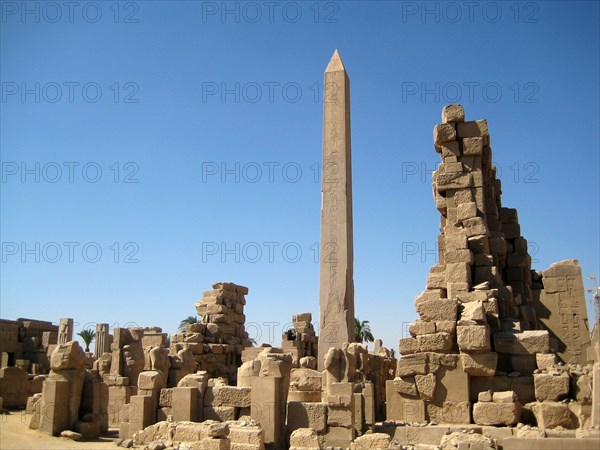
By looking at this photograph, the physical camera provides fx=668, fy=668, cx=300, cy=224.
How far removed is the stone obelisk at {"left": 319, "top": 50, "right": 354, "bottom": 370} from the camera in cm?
1603

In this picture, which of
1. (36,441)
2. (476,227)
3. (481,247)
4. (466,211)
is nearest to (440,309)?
(481,247)

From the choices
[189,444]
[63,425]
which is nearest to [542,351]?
[189,444]

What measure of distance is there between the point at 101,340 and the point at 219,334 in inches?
271

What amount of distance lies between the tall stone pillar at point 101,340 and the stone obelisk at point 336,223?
40.8 ft

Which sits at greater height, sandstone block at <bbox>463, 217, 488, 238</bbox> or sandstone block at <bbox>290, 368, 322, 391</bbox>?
sandstone block at <bbox>463, 217, 488, 238</bbox>

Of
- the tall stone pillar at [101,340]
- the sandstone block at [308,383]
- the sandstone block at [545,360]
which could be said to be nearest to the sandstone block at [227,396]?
the sandstone block at [308,383]

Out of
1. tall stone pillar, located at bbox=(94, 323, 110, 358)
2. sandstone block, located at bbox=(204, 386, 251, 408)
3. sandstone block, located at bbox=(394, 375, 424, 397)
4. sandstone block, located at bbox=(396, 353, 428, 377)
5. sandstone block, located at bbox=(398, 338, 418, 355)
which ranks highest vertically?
tall stone pillar, located at bbox=(94, 323, 110, 358)

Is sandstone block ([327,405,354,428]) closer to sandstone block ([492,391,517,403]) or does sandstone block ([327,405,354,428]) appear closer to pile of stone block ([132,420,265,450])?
pile of stone block ([132,420,265,450])

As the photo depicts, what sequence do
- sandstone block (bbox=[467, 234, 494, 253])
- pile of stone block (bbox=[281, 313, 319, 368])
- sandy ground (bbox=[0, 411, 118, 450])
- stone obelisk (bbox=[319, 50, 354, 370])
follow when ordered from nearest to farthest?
sandy ground (bbox=[0, 411, 118, 450])
sandstone block (bbox=[467, 234, 494, 253])
stone obelisk (bbox=[319, 50, 354, 370])
pile of stone block (bbox=[281, 313, 319, 368])

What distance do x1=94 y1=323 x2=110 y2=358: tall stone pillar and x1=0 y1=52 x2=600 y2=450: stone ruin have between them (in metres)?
9.41

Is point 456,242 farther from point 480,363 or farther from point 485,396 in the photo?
point 485,396

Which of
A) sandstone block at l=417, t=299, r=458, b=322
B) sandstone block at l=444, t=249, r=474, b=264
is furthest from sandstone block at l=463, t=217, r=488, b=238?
sandstone block at l=417, t=299, r=458, b=322

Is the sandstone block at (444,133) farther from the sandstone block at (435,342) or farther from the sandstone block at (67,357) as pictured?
the sandstone block at (67,357)

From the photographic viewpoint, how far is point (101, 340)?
26.1m
